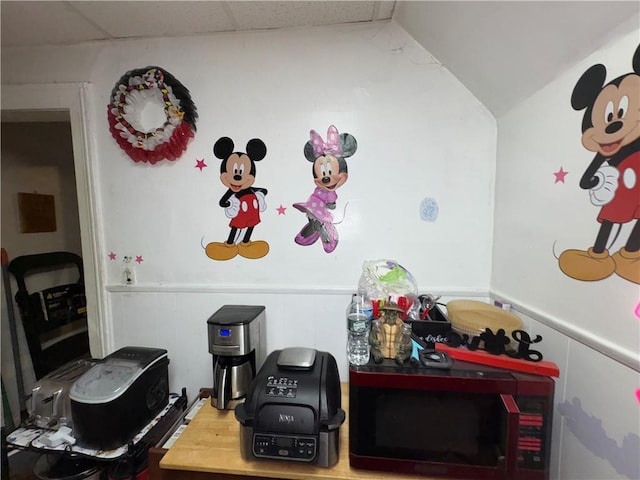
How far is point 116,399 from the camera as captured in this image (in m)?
0.95

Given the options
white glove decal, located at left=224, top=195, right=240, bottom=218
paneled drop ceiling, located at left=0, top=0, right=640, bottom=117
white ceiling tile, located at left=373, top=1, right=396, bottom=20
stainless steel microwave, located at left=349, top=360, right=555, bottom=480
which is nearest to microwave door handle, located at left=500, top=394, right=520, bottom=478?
stainless steel microwave, located at left=349, top=360, right=555, bottom=480

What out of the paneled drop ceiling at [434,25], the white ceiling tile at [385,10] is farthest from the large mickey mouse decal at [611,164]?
the white ceiling tile at [385,10]

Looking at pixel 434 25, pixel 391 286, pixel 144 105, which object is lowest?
pixel 391 286

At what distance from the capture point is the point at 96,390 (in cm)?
97

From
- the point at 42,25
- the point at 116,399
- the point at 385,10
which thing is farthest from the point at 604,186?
the point at 42,25

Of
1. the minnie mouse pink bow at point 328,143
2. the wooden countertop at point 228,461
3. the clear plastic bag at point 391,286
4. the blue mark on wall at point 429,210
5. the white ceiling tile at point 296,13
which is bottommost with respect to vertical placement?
the wooden countertop at point 228,461

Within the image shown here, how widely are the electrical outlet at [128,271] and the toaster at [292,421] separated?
0.90 m

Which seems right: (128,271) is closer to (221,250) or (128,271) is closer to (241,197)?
(221,250)

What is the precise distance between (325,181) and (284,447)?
958mm

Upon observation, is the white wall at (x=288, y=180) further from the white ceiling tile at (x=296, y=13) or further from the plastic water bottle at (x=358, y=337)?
Result: the plastic water bottle at (x=358, y=337)

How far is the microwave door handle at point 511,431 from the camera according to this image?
2.09 feet

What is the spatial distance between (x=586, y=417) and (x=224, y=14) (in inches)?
70.1

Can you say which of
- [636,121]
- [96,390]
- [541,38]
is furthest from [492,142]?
[96,390]

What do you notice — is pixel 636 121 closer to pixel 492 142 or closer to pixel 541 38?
pixel 541 38
